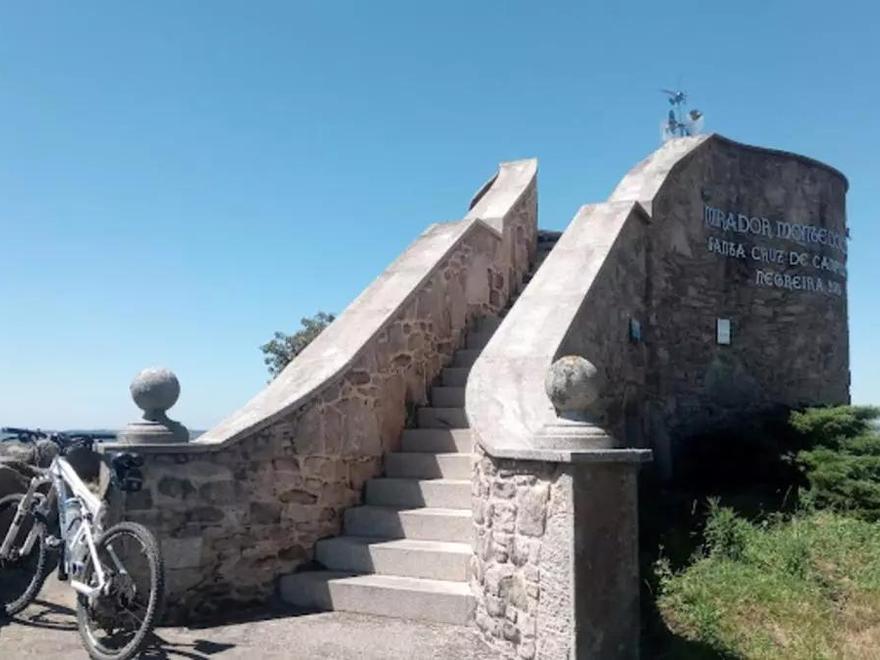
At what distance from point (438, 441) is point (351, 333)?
1.06 metres

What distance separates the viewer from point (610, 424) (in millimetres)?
7008

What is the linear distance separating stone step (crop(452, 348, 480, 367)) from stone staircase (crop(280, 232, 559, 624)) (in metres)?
0.52

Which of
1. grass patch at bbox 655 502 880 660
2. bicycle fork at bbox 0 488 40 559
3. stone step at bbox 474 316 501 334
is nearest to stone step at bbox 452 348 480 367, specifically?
stone step at bbox 474 316 501 334

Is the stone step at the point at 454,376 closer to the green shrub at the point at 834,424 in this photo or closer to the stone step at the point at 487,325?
the stone step at the point at 487,325

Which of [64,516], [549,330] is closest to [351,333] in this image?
[549,330]

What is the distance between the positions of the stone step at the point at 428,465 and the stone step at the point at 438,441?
10cm

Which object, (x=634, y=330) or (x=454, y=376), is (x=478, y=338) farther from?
(x=634, y=330)

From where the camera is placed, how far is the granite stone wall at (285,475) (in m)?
5.38

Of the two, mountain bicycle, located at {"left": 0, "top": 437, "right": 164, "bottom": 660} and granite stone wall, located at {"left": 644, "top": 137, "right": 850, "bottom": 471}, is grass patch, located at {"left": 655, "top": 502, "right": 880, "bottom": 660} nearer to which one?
granite stone wall, located at {"left": 644, "top": 137, "right": 850, "bottom": 471}

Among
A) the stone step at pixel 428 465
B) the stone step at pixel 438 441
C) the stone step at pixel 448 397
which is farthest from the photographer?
the stone step at pixel 448 397

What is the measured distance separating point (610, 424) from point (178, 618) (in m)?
3.56

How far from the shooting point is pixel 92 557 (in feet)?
15.4

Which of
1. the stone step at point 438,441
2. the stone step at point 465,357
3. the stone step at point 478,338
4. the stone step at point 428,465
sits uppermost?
the stone step at point 478,338

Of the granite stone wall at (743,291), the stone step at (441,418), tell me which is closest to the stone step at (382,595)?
the stone step at (441,418)
